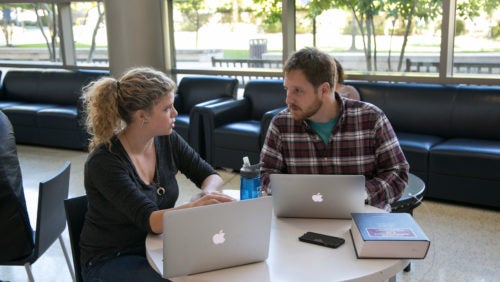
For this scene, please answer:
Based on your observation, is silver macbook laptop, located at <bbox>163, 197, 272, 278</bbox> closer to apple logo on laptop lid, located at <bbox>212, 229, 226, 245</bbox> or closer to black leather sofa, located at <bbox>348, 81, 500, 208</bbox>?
apple logo on laptop lid, located at <bbox>212, 229, 226, 245</bbox>

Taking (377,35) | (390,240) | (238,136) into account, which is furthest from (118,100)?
(377,35)

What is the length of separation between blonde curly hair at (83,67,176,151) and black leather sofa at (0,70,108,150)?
3.91m

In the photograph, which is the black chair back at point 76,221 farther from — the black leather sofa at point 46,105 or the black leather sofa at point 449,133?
the black leather sofa at point 46,105

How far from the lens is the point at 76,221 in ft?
6.63

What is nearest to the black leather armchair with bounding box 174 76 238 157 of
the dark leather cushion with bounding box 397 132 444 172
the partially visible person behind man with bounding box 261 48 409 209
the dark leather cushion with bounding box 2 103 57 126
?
the dark leather cushion with bounding box 2 103 57 126

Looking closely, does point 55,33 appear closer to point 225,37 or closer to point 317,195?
point 225,37

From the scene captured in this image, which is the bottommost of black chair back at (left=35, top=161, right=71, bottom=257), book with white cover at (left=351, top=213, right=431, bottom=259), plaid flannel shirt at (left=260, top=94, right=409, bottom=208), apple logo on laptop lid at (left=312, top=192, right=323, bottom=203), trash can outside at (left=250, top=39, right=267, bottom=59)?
black chair back at (left=35, top=161, right=71, bottom=257)

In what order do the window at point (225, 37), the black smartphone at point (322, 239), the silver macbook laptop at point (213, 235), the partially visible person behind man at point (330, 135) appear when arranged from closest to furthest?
the silver macbook laptop at point (213, 235)
the black smartphone at point (322, 239)
the partially visible person behind man at point (330, 135)
the window at point (225, 37)

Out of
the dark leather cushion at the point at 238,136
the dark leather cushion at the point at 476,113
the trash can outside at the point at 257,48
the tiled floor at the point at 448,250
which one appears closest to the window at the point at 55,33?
the trash can outside at the point at 257,48

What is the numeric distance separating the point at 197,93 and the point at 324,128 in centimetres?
380

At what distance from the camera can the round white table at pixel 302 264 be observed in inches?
58.6

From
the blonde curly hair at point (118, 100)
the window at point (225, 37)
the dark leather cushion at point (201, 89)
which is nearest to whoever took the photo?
the blonde curly hair at point (118, 100)

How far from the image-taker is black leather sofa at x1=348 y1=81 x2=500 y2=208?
3.79 meters

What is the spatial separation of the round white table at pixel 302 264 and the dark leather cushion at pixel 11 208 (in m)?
0.77
